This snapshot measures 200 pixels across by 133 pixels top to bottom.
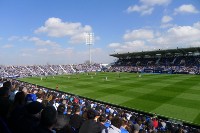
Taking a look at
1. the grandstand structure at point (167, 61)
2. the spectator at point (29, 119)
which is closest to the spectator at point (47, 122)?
the spectator at point (29, 119)

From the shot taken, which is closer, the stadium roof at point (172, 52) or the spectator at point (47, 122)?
the spectator at point (47, 122)

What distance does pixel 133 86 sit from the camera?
3984cm

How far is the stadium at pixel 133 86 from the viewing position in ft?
60.8

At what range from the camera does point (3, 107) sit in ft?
16.2

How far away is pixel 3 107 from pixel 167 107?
2163 centimetres

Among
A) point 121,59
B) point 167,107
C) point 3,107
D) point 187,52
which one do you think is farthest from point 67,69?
point 3,107

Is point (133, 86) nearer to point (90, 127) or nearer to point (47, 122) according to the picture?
point (90, 127)

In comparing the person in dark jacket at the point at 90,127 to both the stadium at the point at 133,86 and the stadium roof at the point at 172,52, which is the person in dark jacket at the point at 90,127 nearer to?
the stadium at the point at 133,86

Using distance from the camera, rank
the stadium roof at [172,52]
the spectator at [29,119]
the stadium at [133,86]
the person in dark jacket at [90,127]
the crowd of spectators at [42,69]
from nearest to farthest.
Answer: the spectator at [29,119], the person in dark jacket at [90,127], the stadium at [133,86], the stadium roof at [172,52], the crowd of spectators at [42,69]

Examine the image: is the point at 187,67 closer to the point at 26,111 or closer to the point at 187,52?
the point at 187,52

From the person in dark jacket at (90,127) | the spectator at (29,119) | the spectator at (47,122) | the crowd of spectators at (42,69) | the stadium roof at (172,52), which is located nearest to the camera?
the spectator at (47,122)

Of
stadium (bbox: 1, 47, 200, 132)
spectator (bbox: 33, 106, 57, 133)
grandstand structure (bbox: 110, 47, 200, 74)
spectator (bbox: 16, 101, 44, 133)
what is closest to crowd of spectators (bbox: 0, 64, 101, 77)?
stadium (bbox: 1, 47, 200, 132)

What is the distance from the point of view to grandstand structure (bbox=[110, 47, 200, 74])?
69500mm

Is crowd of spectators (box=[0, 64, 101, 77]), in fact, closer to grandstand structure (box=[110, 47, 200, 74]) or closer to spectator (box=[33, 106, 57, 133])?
grandstand structure (box=[110, 47, 200, 74])
